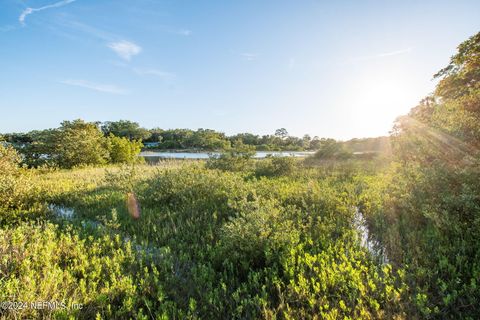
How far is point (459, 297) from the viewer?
345 cm

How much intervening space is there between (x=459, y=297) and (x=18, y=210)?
1157 cm

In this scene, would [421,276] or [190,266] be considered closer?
[421,276]

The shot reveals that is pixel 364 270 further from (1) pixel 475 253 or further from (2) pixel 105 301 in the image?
(2) pixel 105 301

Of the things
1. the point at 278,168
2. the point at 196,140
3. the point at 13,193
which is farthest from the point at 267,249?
the point at 196,140

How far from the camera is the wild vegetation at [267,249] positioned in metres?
3.49

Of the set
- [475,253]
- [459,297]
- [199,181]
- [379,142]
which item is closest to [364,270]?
[459,297]

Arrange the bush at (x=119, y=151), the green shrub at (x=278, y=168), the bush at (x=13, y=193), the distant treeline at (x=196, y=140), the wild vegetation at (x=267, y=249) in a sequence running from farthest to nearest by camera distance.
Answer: the distant treeline at (x=196, y=140), the bush at (x=119, y=151), the green shrub at (x=278, y=168), the bush at (x=13, y=193), the wild vegetation at (x=267, y=249)

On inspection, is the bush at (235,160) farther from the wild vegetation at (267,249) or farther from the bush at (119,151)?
the bush at (119,151)

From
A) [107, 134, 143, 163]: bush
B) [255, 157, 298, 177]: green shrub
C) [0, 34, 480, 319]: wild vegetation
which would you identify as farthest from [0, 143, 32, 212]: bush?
[107, 134, 143, 163]: bush

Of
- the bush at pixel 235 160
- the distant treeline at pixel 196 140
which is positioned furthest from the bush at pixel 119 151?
the distant treeline at pixel 196 140

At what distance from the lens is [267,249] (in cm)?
464

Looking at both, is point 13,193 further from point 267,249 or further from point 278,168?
point 278,168

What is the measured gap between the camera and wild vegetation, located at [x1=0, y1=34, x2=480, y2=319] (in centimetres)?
349

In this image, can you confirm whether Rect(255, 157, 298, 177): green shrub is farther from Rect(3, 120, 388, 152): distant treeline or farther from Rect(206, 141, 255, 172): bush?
Rect(3, 120, 388, 152): distant treeline
